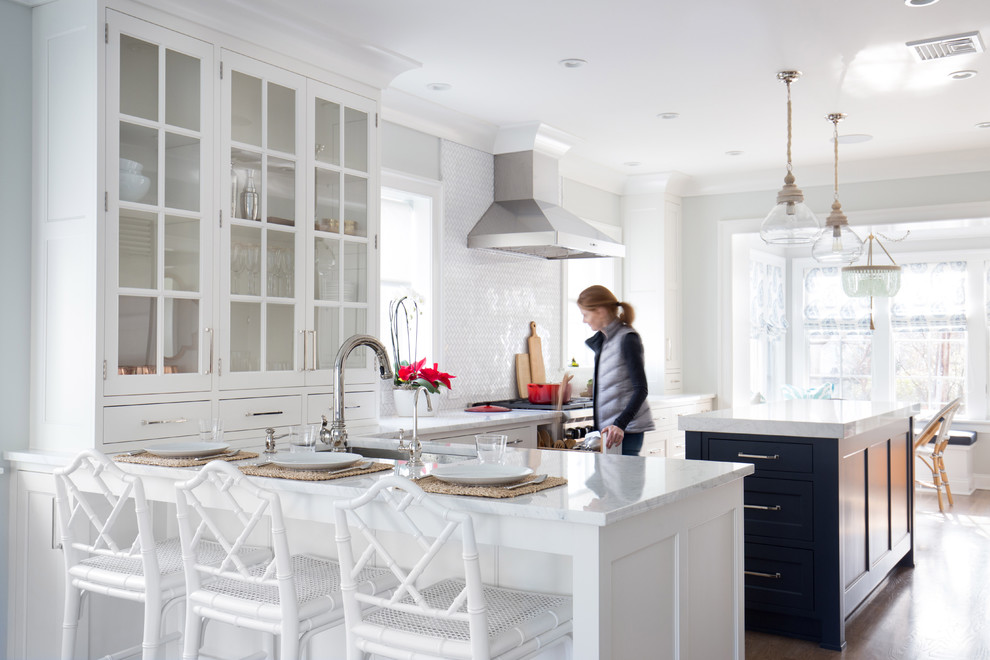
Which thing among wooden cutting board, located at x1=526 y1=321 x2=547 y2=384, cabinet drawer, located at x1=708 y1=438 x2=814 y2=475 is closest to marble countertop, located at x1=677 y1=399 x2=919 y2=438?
cabinet drawer, located at x1=708 y1=438 x2=814 y2=475

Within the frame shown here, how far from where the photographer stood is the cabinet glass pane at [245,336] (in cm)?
323

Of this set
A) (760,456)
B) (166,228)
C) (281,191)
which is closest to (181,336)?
(166,228)

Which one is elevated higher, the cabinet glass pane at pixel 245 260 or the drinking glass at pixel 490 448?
the cabinet glass pane at pixel 245 260

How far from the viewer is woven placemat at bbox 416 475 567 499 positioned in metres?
1.99

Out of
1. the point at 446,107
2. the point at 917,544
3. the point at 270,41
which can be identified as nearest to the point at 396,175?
the point at 446,107

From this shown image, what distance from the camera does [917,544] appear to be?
5332mm

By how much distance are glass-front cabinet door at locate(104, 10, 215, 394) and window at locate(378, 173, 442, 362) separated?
1.76m

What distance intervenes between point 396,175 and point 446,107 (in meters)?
0.53

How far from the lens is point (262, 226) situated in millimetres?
3352

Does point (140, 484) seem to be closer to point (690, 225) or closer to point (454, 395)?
point (454, 395)

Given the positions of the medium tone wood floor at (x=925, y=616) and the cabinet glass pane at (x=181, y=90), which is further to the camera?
the medium tone wood floor at (x=925, y=616)

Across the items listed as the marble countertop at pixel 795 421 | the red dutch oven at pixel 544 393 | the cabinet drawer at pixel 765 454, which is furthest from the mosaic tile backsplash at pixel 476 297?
the cabinet drawer at pixel 765 454

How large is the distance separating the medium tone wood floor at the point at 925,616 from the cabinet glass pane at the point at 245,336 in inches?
88.3

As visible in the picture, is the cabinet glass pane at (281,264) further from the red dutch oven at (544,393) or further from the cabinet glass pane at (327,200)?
the red dutch oven at (544,393)
